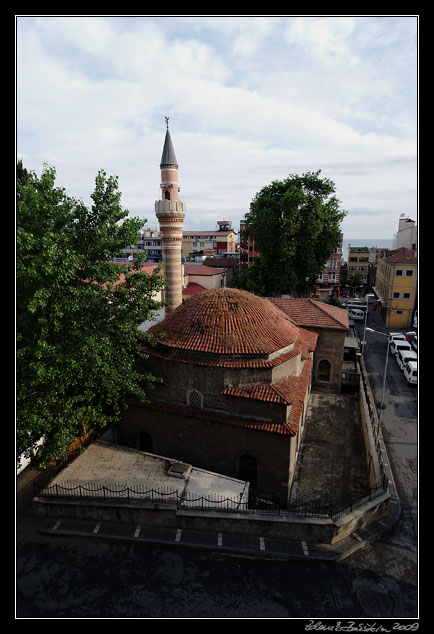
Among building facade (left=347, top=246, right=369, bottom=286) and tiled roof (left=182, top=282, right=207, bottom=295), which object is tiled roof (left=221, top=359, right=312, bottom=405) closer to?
tiled roof (left=182, top=282, right=207, bottom=295)

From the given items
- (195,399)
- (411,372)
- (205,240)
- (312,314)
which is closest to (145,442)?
(195,399)

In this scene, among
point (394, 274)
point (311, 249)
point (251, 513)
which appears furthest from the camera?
point (394, 274)

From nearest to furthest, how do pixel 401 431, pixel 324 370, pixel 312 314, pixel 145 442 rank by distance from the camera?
pixel 145 442
pixel 401 431
pixel 312 314
pixel 324 370

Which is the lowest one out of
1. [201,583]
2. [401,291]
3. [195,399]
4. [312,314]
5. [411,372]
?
[201,583]

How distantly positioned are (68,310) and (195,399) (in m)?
6.50

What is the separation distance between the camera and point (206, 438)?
602 inches

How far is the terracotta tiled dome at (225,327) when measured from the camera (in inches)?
586

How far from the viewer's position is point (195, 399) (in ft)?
50.6

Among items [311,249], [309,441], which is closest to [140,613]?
[309,441]

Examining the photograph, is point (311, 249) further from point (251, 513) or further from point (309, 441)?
point (251, 513)

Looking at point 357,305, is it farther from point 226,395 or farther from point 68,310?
point 68,310

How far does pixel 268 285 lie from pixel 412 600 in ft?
97.6

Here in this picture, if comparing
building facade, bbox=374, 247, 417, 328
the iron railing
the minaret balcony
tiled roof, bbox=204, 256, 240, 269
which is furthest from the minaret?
tiled roof, bbox=204, 256, 240, 269

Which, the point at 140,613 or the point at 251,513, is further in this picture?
the point at 251,513
